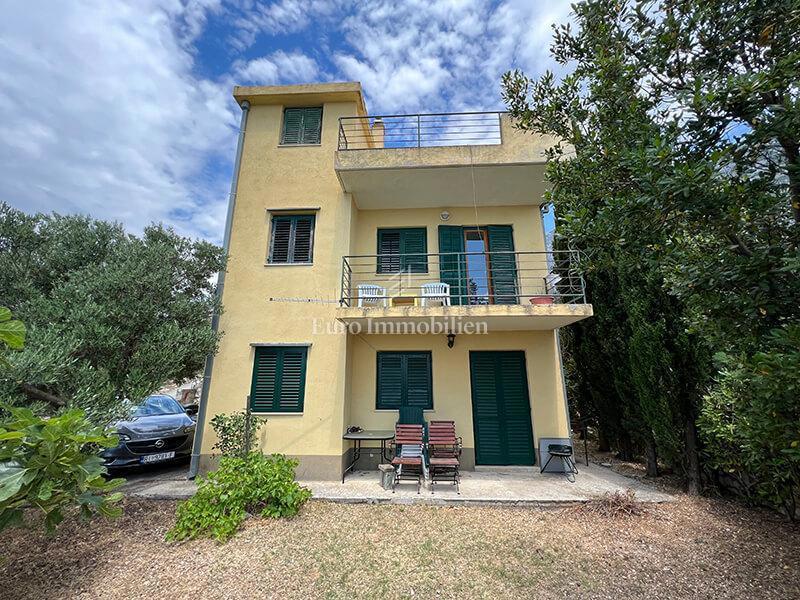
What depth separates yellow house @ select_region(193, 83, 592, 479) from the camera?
7.77 m

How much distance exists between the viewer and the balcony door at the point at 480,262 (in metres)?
9.05

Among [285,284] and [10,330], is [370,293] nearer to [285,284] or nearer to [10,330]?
[285,284]

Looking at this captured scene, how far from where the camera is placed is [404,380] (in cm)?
874

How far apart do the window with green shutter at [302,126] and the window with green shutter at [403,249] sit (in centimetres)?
328

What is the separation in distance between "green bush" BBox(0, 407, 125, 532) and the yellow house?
14.1ft

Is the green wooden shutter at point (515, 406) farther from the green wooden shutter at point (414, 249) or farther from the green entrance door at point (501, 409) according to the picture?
the green wooden shutter at point (414, 249)

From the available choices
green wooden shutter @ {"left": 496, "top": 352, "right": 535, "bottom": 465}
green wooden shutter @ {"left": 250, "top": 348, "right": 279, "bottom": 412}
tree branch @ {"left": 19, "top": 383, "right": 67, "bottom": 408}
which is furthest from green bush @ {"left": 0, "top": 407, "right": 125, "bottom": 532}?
green wooden shutter @ {"left": 496, "top": 352, "right": 535, "bottom": 465}

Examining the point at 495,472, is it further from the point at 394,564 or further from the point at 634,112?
the point at 634,112

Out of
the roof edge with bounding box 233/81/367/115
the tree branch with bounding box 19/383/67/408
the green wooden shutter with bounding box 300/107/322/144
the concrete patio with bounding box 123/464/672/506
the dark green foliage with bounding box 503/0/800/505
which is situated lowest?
the concrete patio with bounding box 123/464/672/506

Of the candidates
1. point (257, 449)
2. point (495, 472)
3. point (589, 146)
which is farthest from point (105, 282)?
point (495, 472)

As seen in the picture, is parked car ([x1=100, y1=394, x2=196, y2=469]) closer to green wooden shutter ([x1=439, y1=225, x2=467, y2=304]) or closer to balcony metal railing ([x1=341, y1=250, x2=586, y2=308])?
balcony metal railing ([x1=341, y1=250, x2=586, y2=308])

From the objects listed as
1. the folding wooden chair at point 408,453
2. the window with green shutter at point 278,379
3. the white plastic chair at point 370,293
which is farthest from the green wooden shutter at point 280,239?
the folding wooden chair at point 408,453

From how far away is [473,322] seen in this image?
26.8 feet

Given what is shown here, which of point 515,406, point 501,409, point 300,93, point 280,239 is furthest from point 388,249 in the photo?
point 515,406
